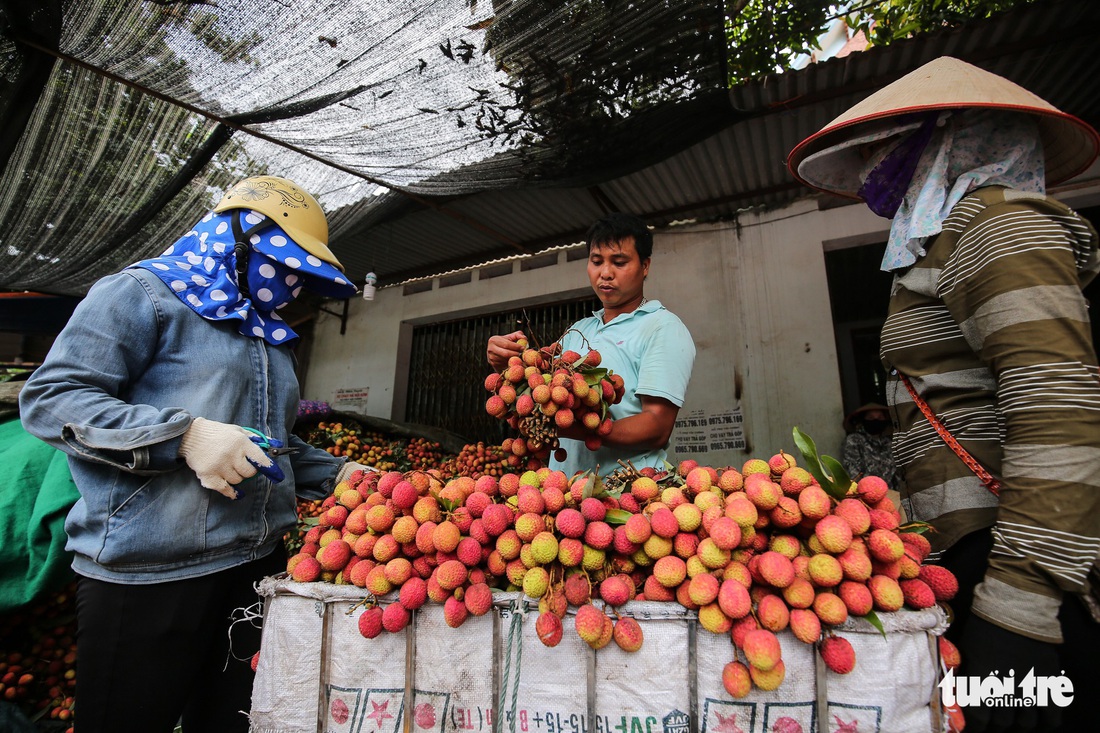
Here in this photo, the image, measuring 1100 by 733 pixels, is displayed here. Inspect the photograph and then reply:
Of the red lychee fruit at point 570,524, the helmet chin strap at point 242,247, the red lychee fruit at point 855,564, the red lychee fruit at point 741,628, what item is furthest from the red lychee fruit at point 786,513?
the helmet chin strap at point 242,247

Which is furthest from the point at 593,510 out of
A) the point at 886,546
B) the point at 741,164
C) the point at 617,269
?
the point at 741,164

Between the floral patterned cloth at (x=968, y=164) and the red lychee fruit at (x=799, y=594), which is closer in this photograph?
the red lychee fruit at (x=799, y=594)

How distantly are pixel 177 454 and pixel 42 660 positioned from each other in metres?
2.74

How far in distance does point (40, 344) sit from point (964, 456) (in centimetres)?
1256

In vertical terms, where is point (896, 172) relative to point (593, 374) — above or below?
above

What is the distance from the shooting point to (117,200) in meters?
3.87

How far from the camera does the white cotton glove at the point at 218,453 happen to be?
126 cm

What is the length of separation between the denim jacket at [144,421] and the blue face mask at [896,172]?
216 centimetres

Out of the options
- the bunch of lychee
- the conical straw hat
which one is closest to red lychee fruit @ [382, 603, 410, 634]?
the conical straw hat

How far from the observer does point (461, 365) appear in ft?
20.8

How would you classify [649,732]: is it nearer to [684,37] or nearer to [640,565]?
[640,565]

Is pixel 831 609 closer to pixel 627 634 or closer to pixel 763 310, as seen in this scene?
pixel 627 634

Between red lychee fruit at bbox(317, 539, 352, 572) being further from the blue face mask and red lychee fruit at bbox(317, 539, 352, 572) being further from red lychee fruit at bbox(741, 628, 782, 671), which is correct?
the blue face mask

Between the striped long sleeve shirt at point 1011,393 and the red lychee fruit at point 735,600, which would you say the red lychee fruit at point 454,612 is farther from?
the striped long sleeve shirt at point 1011,393
